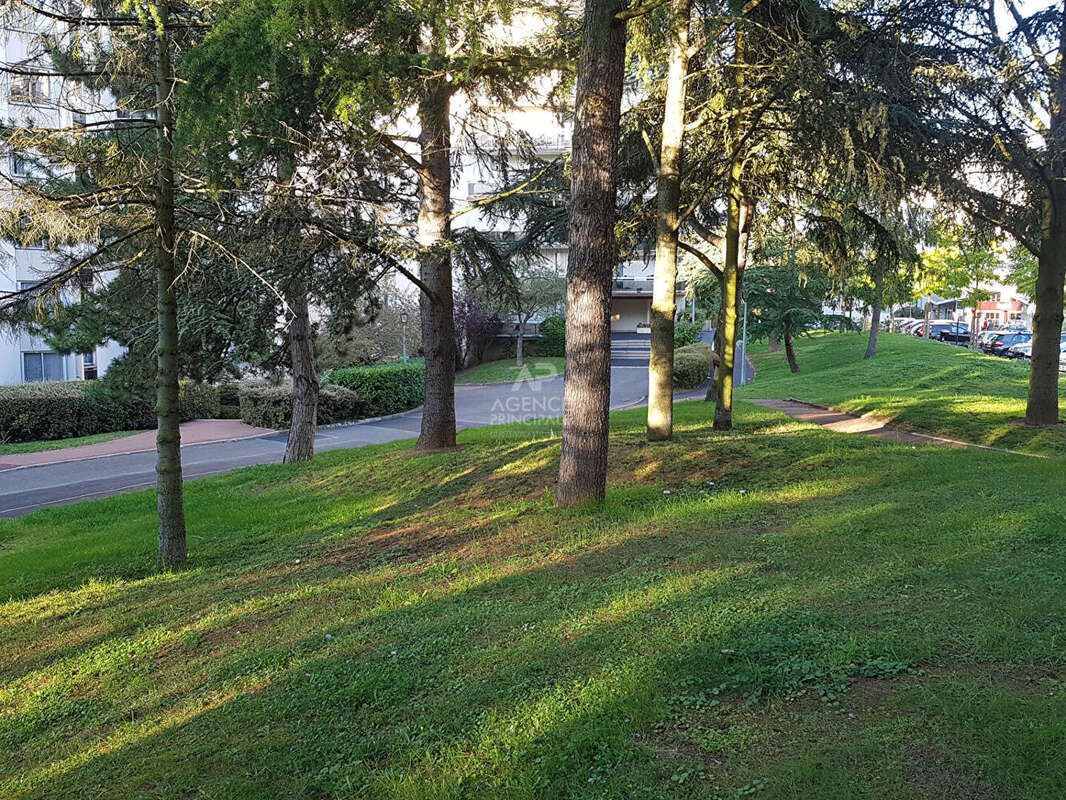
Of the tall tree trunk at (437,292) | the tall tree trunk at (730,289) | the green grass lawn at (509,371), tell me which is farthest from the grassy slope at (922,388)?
the green grass lawn at (509,371)

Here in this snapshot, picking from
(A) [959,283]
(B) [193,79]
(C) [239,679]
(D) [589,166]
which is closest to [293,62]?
(B) [193,79]

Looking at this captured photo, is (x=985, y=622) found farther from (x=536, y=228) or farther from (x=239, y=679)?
(x=536, y=228)

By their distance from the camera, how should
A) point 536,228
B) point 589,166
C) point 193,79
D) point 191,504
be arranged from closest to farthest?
1. point 193,79
2. point 589,166
3. point 191,504
4. point 536,228

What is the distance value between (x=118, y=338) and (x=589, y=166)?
896 centimetres

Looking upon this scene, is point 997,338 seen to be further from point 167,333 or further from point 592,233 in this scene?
point 167,333

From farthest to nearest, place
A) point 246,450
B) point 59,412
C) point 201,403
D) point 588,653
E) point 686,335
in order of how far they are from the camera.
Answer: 1. point 686,335
2. point 201,403
3. point 59,412
4. point 246,450
5. point 588,653

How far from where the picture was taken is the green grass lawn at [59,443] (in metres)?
20.8

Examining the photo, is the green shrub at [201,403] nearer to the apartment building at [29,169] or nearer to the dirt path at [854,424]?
the apartment building at [29,169]

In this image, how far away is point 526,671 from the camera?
3891 millimetres

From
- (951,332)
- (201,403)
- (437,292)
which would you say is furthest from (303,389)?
(951,332)

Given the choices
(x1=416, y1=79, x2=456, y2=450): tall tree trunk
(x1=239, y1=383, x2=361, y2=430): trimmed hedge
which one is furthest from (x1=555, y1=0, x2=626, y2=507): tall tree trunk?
(x1=239, y1=383, x2=361, y2=430): trimmed hedge

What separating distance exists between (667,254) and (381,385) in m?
18.3

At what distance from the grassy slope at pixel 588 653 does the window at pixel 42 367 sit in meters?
24.2

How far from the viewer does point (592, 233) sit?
7883 mm
